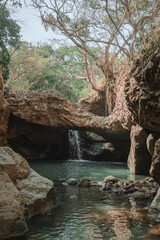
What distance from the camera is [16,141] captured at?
18.3 meters

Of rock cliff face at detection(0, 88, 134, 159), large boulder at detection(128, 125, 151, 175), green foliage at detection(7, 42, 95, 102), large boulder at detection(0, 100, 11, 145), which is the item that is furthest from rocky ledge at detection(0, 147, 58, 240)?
green foliage at detection(7, 42, 95, 102)

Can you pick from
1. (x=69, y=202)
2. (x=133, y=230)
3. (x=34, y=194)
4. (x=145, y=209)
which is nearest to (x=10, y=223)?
(x=34, y=194)

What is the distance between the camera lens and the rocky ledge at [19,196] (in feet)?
11.2

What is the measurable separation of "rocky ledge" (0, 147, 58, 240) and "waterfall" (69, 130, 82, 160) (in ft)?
46.0

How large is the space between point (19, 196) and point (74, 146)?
51.9 feet

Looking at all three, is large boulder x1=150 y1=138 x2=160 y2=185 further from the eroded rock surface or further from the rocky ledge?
Answer: the eroded rock surface

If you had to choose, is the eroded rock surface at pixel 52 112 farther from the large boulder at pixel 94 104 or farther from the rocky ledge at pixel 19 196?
the rocky ledge at pixel 19 196

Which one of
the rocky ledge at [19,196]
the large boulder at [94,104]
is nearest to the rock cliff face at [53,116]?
the large boulder at [94,104]

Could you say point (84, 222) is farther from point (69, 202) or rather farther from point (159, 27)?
point (159, 27)

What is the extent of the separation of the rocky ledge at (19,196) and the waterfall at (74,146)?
1402cm

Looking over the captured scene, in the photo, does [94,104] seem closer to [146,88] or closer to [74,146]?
[74,146]

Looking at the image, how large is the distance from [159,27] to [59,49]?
2383 centimetres

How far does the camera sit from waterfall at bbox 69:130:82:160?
760 inches

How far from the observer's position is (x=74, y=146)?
19.7 metres
